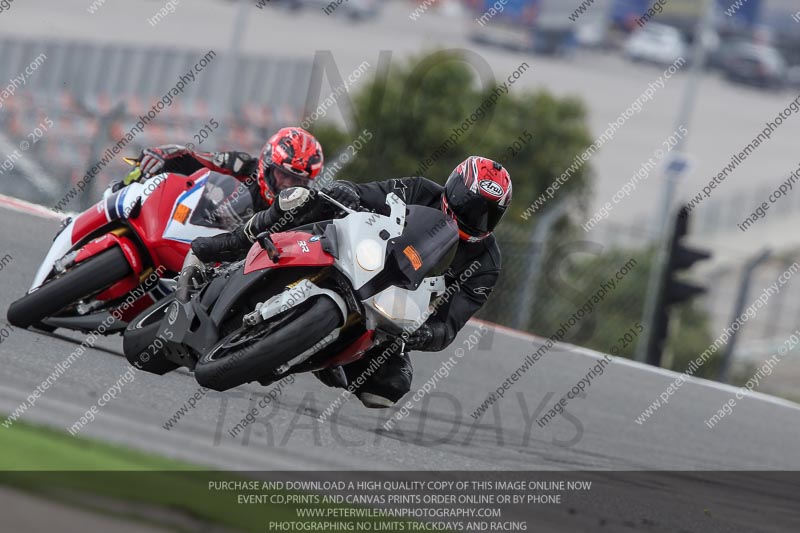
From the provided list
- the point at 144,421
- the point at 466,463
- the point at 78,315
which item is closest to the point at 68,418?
the point at 144,421

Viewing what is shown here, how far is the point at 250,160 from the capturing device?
24.2 feet

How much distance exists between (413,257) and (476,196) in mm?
529

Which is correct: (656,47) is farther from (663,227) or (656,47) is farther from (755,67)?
(663,227)

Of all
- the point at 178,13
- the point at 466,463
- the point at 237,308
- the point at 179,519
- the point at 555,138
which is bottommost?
the point at 178,13

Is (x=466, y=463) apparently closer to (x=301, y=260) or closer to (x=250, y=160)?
(x=301, y=260)

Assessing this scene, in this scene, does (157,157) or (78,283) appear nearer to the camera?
(78,283)

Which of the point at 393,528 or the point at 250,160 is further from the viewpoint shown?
the point at 250,160

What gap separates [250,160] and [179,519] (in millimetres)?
3421

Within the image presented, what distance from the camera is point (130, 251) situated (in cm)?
708

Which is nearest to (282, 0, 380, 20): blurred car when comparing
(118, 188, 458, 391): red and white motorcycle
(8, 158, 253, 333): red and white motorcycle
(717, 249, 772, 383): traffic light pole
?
(717, 249, 772, 383): traffic light pole

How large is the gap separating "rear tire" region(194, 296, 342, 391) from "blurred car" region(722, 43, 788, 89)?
1807 inches

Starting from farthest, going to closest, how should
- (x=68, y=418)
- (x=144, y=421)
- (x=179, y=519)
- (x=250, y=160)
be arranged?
(x=250, y=160)
(x=144, y=421)
(x=68, y=418)
(x=179, y=519)

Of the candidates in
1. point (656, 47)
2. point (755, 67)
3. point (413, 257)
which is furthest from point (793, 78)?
point (413, 257)

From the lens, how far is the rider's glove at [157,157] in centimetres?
737
